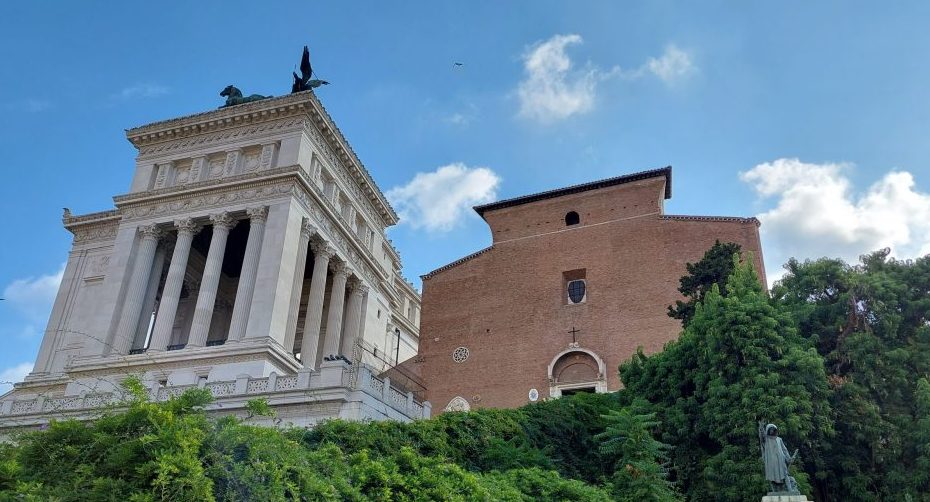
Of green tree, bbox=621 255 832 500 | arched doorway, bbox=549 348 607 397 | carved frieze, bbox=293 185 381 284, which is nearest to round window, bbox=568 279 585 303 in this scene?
arched doorway, bbox=549 348 607 397

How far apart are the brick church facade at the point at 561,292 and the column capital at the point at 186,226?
35.4ft

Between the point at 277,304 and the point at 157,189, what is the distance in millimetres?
9698

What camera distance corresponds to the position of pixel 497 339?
3145 cm

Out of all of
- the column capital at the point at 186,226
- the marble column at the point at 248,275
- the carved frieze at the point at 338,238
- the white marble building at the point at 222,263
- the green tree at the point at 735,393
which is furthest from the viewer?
the column capital at the point at 186,226

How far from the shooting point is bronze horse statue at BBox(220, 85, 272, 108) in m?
36.2

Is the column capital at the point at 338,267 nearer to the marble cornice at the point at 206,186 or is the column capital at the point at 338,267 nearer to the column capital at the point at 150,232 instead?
the marble cornice at the point at 206,186

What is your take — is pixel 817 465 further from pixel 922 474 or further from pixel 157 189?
pixel 157 189

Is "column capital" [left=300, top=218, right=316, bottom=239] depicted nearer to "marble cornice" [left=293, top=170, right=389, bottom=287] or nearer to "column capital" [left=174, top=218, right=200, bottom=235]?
"marble cornice" [left=293, top=170, right=389, bottom=287]

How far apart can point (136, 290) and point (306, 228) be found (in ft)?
26.2

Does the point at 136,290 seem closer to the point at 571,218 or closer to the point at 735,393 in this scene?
the point at 571,218

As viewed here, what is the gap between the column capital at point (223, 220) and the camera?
107 ft

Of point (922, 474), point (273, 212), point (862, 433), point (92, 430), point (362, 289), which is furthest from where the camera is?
point (362, 289)

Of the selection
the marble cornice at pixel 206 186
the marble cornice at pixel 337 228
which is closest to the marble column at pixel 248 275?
the marble cornice at pixel 206 186

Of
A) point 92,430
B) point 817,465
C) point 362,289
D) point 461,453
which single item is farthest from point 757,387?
point 362,289
